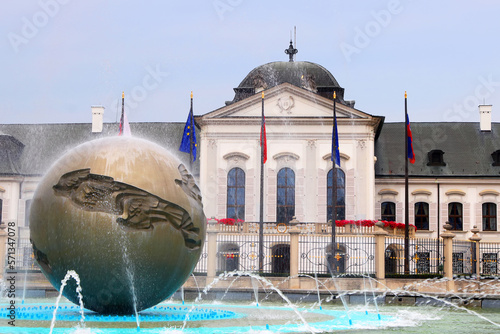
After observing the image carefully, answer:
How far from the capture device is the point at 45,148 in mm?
49531

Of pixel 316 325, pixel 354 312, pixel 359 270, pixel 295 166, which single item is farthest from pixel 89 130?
pixel 316 325

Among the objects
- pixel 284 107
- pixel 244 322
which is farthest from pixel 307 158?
pixel 244 322

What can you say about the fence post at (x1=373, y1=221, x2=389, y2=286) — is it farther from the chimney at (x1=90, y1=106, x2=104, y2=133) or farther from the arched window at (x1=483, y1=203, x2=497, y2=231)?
the chimney at (x1=90, y1=106, x2=104, y2=133)

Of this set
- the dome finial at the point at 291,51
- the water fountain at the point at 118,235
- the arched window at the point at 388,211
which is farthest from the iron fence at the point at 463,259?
the water fountain at the point at 118,235

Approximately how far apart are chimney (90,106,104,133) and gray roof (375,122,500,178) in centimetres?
1767

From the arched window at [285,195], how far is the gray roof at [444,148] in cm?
625

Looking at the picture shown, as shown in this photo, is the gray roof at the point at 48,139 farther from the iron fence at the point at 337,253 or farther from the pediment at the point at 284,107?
the iron fence at the point at 337,253

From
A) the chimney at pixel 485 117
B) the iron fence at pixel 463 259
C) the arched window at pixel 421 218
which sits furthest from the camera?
the chimney at pixel 485 117

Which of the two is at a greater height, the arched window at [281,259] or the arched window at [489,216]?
the arched window at [489,216]

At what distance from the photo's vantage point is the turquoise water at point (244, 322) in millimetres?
12438

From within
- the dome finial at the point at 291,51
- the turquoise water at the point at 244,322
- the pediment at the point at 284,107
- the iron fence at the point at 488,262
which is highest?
the dome finial at the point at 291,51

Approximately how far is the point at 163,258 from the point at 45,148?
127 ft

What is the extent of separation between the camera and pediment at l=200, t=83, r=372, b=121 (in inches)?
1646

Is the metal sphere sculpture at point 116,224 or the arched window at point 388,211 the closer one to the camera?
the metal sphere sculpture at point 116,224
